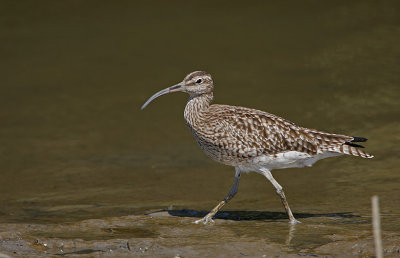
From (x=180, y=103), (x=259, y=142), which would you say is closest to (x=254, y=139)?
(x=259, y=142)

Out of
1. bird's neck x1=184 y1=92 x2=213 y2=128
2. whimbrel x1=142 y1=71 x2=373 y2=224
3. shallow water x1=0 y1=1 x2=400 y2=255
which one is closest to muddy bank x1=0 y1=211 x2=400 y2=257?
shallow water x1=0 y1=1 x2=400 y2=255

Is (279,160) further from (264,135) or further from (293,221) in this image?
(293,221)

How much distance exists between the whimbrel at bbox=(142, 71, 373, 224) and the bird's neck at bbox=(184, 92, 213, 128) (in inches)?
0.7

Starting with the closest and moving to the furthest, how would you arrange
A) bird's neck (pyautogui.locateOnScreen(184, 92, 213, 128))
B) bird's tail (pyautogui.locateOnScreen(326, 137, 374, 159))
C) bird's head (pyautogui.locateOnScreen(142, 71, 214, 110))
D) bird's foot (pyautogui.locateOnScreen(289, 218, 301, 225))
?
bird's foot (pyautogui.locateOnScreen(289, 218, 301, 225))
bird's tail (pyautogui.locateOnScreen(326, 137, 374, 159))
bird's neck (pyautogui.locateOnScreen(184, 92, 213, 128))
bird's head (pyautogui.locateOnScreen(142, 71, 214, 110))

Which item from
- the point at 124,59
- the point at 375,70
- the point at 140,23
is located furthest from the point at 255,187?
the point at 140,23

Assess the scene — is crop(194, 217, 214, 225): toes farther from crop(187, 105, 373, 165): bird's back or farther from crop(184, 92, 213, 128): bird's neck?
crop(184, 92, 213, 128): bird's neck

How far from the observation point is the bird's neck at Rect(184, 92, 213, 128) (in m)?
10.8

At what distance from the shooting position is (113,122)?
16.5 m

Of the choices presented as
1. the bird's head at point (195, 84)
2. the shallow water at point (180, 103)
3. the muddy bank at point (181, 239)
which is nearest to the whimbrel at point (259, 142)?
the bird's head at point (195, 84)

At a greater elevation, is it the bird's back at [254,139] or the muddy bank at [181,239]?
the bird's back at [254,139]

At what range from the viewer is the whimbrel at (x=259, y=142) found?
410 inches

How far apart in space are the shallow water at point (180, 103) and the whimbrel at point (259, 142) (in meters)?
0.78

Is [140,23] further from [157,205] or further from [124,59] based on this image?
[157,205]

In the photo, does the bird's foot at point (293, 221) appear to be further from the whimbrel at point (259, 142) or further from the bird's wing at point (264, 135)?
the bird's wing at point (264, 135)
